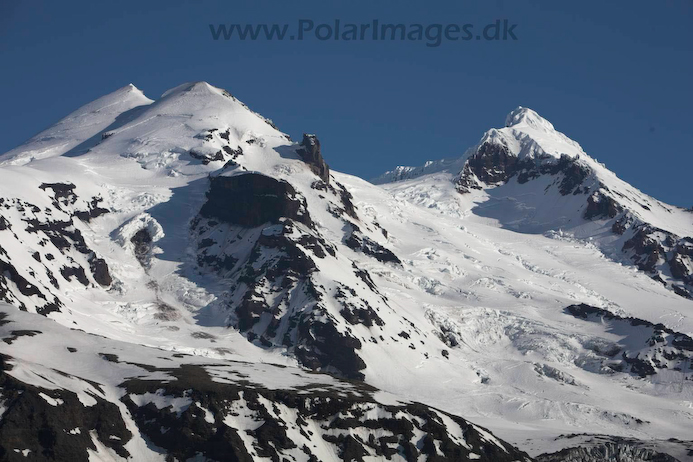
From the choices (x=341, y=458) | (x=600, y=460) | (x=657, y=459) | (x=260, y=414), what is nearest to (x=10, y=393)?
(x=260, y=414)

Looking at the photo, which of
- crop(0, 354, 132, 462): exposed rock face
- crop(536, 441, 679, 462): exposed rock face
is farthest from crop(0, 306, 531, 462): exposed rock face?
crop(536, 441, 679, 462): exposed rock face

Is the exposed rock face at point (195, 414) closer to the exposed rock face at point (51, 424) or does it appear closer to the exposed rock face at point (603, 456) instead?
the exposed rock face at point (51, 424)

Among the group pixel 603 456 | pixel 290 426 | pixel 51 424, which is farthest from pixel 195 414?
pixel 603 456

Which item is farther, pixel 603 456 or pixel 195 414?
pixel 603 456

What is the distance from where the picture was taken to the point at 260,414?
162000mm

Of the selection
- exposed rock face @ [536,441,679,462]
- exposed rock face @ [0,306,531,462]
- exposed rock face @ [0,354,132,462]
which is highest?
exposed rock face @ [536,441,679,462]

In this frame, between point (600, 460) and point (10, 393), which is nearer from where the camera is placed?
point (10, 393)

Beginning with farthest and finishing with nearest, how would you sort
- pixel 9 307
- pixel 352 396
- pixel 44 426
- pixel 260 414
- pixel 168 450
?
pixel 9 307
pixel 352 396
pixel 260 414
pixel 168 450
pixel 44 426

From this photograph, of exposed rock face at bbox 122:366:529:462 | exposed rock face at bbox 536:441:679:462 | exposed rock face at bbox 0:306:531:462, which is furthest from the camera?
exposed rock face at bbox 536:441:679:462

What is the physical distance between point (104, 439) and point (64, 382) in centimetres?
1169

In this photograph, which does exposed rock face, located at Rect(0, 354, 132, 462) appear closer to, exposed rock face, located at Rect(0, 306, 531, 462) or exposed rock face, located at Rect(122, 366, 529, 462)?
exposed rock face, located at Rect(0, 306, 531, 462)

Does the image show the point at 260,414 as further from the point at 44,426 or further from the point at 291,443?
the point at 44,426

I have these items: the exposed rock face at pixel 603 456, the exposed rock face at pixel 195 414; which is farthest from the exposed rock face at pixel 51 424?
the exposed rock face at pixel 603 456

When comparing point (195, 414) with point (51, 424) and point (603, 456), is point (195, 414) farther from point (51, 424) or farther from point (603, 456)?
point (603, 456)
